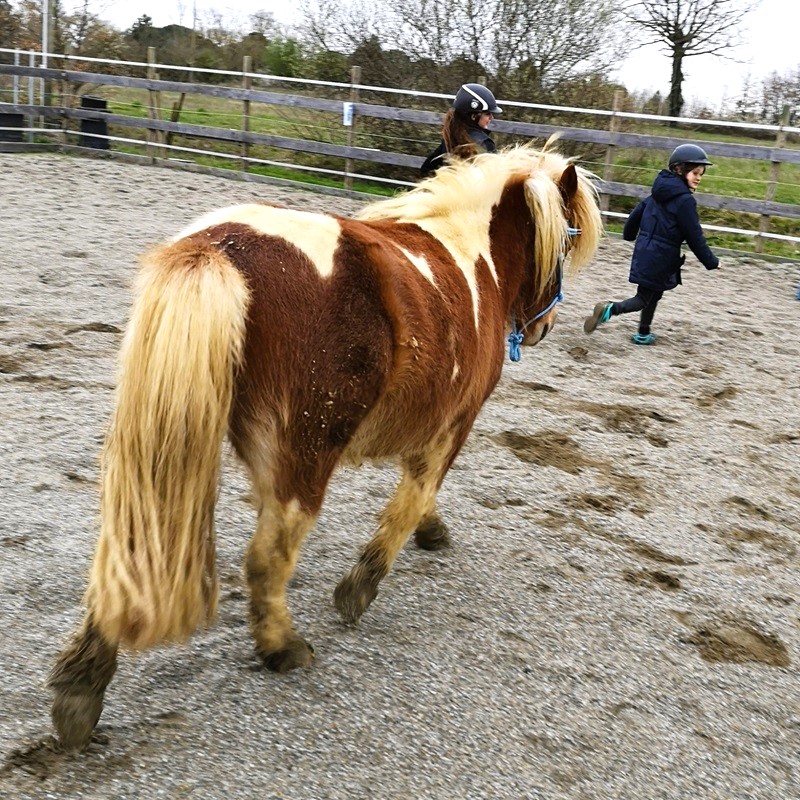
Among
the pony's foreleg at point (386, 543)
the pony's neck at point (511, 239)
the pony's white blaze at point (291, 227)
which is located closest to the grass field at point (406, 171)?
the pony's neck at point (511, 239)

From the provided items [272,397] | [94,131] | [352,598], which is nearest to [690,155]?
[352,598]

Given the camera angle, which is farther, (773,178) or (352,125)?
(352,125)

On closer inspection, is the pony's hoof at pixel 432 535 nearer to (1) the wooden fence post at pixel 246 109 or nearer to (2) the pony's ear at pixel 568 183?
(2) the pony's ear at pixel 568 183

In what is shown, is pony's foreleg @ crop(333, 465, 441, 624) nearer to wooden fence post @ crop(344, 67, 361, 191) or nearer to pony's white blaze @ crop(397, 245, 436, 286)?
pony's white blaze @ crop(397, 245, 436, 286)

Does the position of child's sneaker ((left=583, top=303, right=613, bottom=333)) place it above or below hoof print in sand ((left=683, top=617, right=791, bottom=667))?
above

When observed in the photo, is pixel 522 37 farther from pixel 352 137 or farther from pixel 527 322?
pixel 527 322

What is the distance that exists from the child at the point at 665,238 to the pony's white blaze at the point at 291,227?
4.98 meters

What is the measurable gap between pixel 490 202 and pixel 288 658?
1.83 m

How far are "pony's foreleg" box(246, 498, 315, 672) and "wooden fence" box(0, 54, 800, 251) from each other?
8529 millimetres

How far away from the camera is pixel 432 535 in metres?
3.49

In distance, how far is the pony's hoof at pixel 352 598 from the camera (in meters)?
2.86

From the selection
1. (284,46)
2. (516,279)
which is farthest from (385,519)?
(284,46)

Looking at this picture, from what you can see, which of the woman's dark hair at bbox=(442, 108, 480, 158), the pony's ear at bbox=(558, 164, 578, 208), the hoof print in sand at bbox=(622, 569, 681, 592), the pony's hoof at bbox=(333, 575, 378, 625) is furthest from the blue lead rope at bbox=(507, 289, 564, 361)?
the woman's dark hair at bbox=(442, 108, 480, 158)

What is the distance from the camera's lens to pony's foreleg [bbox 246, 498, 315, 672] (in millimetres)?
2346
